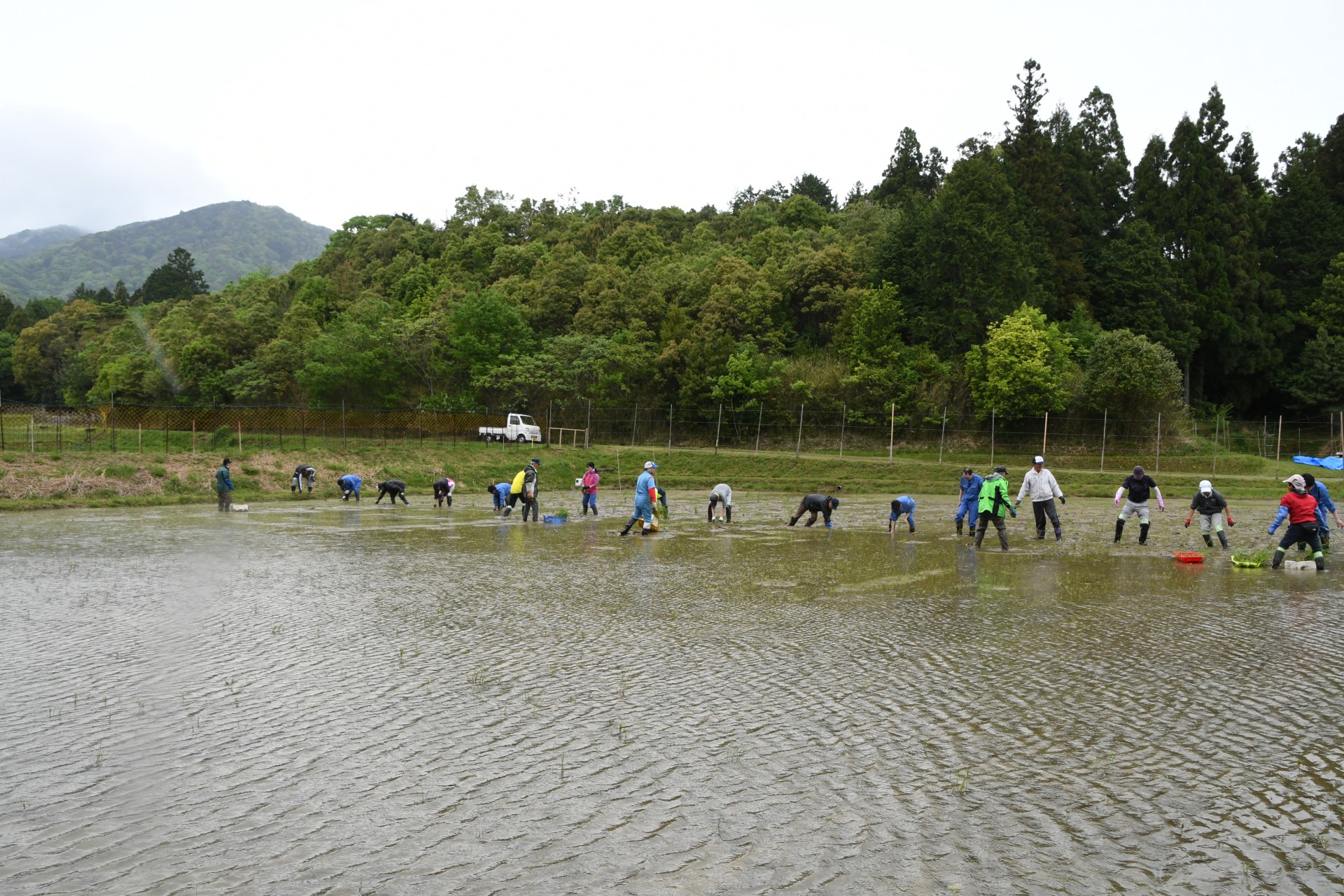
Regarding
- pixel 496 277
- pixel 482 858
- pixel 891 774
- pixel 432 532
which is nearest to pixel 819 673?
pixel 891 774

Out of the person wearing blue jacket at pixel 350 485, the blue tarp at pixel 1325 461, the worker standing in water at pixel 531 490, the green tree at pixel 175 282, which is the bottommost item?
the person wearing blue jacket at pixel 350 485

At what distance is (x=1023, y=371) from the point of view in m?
48.5

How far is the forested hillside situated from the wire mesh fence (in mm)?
1567

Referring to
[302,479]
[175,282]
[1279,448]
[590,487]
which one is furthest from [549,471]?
[175,282]

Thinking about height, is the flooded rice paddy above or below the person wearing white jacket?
below

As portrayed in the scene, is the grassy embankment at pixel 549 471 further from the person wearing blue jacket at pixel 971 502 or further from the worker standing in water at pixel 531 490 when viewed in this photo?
the person wearing blue jacket at pixel 971 502

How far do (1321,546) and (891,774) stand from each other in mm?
14189

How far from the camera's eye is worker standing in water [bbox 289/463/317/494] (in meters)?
32.3

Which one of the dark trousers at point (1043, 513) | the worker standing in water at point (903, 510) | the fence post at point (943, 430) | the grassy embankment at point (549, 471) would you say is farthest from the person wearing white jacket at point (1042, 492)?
the fence post at point (943, 430)

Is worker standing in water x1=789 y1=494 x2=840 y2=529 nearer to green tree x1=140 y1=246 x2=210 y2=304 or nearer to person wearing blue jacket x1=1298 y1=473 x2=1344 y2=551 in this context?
person wearing blue jacket x1=1298 y1=473 x2=1344 y2=551

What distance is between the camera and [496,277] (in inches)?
3472

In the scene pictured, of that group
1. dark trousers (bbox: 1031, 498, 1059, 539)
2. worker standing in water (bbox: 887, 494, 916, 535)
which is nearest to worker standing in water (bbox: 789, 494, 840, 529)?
worker standing in water (bbox: 887, 494, 916, 535)

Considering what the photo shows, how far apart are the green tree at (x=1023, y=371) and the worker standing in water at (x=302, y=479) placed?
3212 centimetres

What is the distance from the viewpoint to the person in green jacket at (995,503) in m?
18.8
